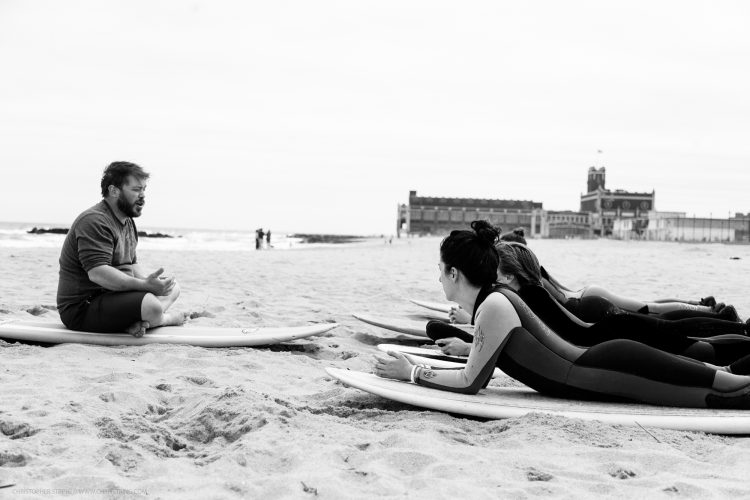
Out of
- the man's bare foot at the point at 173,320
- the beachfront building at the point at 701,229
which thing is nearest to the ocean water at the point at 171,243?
the man's bare foot at the point at 173,320

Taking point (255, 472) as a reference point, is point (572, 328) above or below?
above

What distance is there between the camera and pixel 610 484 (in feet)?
8.00

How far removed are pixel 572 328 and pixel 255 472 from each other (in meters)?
1.88

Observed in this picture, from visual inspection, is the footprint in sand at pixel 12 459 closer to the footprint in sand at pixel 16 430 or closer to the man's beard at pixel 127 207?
the footprint in sand at pixel 16 430

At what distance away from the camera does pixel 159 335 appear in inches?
202

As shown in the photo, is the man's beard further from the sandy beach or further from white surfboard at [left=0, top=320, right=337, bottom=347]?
the sandy beach

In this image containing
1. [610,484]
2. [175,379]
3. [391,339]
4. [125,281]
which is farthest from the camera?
[391,339]

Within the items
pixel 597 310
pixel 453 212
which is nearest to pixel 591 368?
pixel 597 310

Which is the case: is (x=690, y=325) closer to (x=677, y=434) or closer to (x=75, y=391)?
(x=677, y=434)

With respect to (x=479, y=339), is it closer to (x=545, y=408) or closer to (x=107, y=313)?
(x=545, y=408)

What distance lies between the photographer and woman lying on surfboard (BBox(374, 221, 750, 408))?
325cm

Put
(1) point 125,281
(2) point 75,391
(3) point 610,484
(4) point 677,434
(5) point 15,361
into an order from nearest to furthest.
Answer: (3) point 610,484 < (4) point 677,434 < (2) point 75,391 < (5) point 15,361 < (1) point 125,281

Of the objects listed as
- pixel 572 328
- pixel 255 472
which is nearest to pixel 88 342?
pixel 255 472

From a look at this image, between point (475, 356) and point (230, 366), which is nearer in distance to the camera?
point (475, 356)
